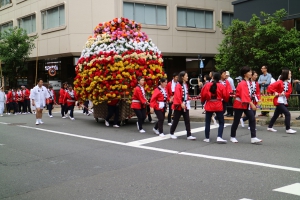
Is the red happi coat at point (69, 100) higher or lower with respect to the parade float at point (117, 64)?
lower

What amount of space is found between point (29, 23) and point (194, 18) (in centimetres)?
1500

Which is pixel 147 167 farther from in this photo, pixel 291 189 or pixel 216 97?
pixel 216 97

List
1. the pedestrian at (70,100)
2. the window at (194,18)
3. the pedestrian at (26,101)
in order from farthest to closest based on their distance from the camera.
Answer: the window at (194,18) → the pedestrian at (26,101) → the pedestrian at (70,100)

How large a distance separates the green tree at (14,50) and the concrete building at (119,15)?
120 centimetres

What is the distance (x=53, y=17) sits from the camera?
29.6 m

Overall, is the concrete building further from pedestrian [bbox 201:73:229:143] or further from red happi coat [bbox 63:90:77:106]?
pedestrian [bbox 201:73:229:143]

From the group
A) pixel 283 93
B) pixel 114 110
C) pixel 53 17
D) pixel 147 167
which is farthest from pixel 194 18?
pixel 147 167

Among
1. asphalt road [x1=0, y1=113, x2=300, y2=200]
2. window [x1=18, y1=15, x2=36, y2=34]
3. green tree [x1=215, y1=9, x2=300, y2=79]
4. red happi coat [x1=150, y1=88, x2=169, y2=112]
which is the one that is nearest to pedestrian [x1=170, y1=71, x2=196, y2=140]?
asphalt road [x1=0, y1=113, x2=300, y2=200]

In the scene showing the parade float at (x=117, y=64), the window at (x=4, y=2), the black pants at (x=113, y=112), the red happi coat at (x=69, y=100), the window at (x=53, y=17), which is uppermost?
the window at (x=4, y=2)

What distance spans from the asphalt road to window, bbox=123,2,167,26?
18401 millimetres

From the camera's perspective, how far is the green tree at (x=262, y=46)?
18.2m

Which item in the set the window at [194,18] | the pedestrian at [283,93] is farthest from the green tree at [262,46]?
the window at [194,18]

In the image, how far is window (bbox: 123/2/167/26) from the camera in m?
27.9

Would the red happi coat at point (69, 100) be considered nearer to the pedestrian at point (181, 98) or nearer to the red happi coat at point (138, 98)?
the red happi coat at point (138, 98)
